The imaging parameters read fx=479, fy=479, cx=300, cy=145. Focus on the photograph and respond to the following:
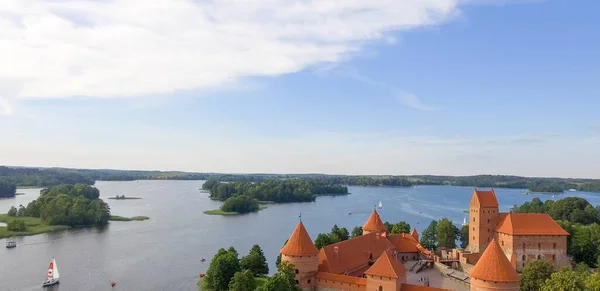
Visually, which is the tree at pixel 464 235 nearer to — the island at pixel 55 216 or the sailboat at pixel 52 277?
the sailboat at pixel 52 277

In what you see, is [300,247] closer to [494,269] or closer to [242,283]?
[242,283]

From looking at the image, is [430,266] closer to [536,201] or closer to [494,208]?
[494,208]

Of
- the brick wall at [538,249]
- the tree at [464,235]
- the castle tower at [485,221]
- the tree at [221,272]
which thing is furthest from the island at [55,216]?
the brick wall at [538,249]

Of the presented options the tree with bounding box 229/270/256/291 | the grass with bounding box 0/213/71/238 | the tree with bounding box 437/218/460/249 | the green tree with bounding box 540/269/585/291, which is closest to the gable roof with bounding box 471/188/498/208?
the tree with bounding box 437/218/460/249

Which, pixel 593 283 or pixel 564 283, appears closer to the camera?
pixel 564 283

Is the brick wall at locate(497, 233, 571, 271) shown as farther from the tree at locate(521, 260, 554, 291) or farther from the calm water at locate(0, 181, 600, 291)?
the calm water at locate(0, 181, 600, 291)

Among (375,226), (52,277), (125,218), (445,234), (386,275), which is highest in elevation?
(375,226)

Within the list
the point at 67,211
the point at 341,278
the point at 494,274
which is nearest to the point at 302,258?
the point at 341,278
